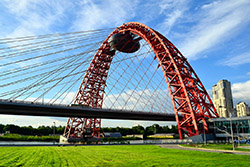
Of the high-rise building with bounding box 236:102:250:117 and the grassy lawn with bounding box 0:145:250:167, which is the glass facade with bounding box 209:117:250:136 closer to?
the grassy lawn with bounding box 0:145:250:167

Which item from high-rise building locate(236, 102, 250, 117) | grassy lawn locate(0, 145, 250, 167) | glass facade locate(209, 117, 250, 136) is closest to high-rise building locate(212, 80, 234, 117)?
high-rise building locate(236, 102, 250, 117)

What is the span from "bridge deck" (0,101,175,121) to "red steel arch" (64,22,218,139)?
871 cm

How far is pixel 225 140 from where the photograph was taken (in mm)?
44438

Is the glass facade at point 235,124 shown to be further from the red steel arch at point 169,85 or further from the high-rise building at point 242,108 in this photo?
the high-rise building at point 242,108

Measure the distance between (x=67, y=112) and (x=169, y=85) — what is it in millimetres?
27168

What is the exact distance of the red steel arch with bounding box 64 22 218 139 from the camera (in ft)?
145

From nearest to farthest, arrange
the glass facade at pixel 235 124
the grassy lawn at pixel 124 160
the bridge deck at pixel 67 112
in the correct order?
1. the grassy lawn at pixel 124 160
2. the glass facade at pixel 235 124
3. the bridge deck at pixel 67 112

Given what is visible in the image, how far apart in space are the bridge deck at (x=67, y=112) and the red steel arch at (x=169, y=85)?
8.71m

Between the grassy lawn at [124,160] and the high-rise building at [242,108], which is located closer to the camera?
the grassy lawn at [124,160]

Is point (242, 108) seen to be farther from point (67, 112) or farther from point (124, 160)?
point (124, 160)

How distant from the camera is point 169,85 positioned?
1860 inches

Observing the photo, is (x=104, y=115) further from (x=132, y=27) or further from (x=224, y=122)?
(x=224, y=122)

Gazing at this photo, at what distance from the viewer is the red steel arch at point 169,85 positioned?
1743 inches

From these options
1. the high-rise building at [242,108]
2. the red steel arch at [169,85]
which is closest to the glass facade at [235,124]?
the red steel arch at [169,85]
